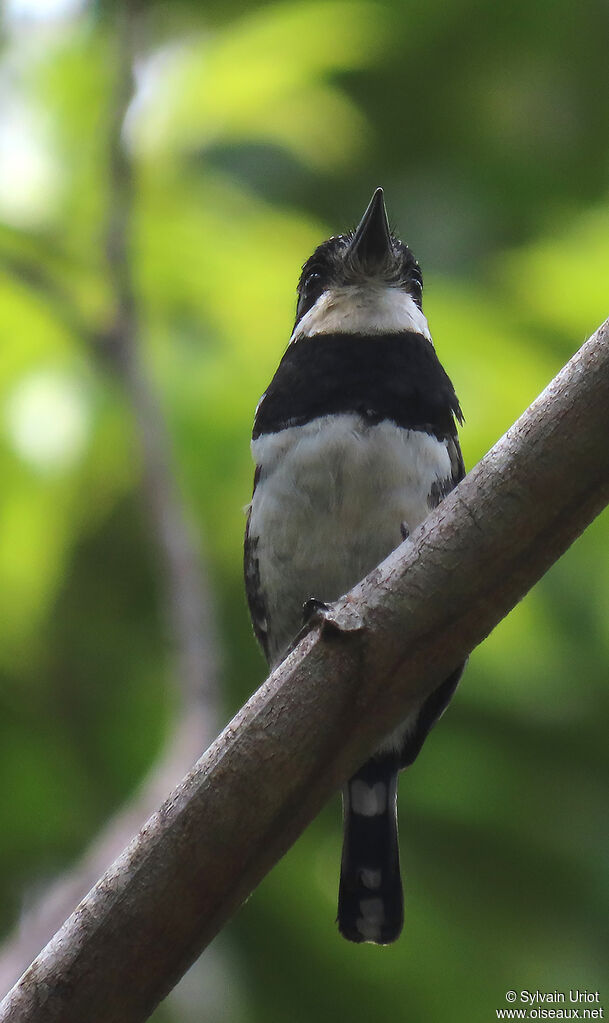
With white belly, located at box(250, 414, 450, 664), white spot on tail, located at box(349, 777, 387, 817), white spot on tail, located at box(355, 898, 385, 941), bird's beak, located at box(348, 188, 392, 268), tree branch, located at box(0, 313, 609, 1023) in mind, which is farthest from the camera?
bird's beak, located at box(348, 188, 392, 268)

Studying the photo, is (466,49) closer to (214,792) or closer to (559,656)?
(559,656)

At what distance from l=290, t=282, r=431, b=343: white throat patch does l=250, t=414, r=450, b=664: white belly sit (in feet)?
1.23

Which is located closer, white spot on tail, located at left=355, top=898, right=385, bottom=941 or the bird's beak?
white spot on tail, located at left=355, top=898, right=385, bottom=941

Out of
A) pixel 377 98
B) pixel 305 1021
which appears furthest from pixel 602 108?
pixel 305 1021

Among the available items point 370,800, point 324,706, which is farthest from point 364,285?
point 324,706

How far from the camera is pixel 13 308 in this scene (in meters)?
3.29

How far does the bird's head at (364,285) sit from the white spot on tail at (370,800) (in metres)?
1.00

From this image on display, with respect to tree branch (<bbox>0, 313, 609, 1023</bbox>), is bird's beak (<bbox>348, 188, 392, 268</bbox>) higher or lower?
higher

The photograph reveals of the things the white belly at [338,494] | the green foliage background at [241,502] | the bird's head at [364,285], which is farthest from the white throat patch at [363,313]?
the white belly at [338,494]

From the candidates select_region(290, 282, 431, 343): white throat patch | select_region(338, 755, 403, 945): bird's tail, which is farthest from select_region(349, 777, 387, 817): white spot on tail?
select_region(290, 282, 431, 343): white throat patch

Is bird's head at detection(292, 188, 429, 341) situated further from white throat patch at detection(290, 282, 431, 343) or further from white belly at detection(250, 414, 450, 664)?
white belly at detection(250, 414, 450, 664)

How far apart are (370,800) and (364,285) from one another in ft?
3.89

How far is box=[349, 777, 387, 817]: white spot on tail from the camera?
2.87 meters

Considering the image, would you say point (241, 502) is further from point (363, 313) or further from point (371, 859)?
point (371, 859)
